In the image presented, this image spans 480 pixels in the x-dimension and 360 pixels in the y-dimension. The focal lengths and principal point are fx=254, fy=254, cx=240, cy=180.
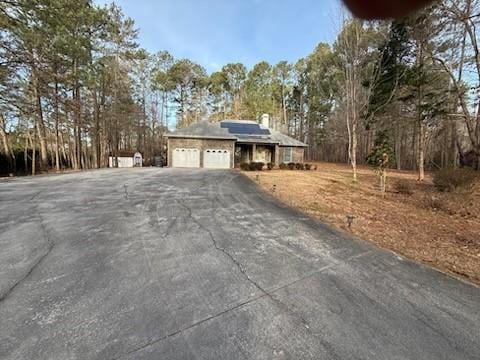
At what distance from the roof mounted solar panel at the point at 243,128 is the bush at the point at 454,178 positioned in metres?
14.7

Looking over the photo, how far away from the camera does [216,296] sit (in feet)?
8.58

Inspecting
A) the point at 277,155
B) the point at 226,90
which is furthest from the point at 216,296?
Answer: the point at 226,90

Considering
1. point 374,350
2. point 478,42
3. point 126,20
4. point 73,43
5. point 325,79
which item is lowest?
point 374,350

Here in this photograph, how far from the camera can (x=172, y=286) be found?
9.07 ft

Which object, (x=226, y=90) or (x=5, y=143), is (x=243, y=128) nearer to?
(x=226, y=90)

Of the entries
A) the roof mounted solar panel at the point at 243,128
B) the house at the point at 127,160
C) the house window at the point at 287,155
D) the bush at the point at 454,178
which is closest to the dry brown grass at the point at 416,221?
the bush at the point at 454,178

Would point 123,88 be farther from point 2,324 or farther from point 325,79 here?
point 2,324

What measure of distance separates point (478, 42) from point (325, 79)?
22.6 meters

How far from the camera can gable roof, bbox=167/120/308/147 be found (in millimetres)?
19942

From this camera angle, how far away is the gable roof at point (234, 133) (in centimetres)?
1994

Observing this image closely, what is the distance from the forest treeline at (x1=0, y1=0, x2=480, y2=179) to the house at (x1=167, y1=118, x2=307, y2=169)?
15.6ft

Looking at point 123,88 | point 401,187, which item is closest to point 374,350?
point 401,187

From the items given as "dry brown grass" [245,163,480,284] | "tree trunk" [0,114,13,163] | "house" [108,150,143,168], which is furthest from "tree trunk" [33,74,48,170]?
"dry brown grass" [245,163,480,284]

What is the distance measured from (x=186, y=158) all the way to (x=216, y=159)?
234 centimetres
